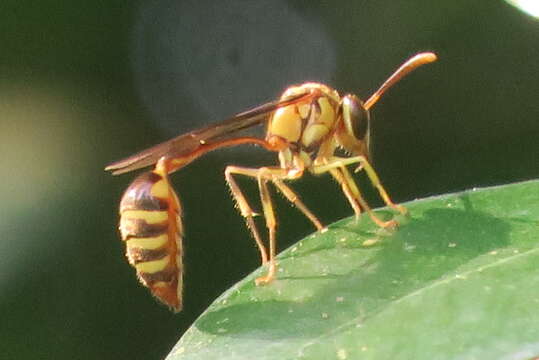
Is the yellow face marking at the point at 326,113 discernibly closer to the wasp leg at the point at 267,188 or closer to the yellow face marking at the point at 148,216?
the wasp leg at the point at 267,188

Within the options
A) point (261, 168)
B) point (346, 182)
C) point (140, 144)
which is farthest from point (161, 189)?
point (140, 144)

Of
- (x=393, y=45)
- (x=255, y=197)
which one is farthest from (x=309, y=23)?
(x=255, y=197)

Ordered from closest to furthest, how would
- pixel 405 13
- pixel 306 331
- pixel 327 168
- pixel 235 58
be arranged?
pixel 306 331
pixel 327 168
pixel 405 13
pixel 235 58

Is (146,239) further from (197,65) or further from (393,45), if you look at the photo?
(197,65)

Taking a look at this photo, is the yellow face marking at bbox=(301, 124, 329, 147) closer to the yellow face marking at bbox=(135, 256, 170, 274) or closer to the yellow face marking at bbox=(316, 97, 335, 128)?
the yellow face marking at bbox=(316, 97, 335, 128)

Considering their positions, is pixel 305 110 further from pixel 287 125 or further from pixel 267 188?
pixel 267 188

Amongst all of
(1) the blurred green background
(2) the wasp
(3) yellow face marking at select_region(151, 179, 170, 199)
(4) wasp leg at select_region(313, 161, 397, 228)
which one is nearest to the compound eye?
(2) the wasp
